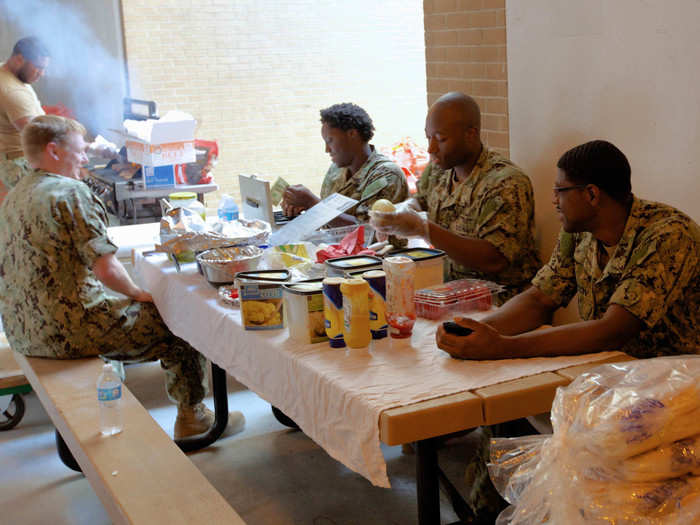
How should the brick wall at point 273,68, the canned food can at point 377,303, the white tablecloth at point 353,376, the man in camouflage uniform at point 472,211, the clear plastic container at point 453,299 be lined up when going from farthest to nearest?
the brick wall at point 273,68, the man in camouflage uniform at point 472,211, the clear plastic container at point 453,299, the canned food can at point 377,303, the white tablecloth at point 353,376

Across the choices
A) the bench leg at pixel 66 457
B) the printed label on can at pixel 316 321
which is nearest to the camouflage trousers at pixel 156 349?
the bench leg at pixel 66 457

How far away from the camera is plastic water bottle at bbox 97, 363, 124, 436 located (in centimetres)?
296

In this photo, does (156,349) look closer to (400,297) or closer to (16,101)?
(400,297)

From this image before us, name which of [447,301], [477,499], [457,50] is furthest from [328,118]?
[477,499]

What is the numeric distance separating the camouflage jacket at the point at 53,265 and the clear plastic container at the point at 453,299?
155 cm

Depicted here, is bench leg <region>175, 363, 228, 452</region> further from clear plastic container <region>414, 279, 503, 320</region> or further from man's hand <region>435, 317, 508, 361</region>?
man's hand <region>435, 317, 508, 361</region>

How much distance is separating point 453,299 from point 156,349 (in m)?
1.77

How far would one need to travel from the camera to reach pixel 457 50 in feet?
14.4

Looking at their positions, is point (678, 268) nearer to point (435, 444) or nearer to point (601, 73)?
point (435, 444)

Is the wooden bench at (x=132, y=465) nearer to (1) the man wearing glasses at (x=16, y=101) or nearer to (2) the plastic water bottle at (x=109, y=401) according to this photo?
(2) the plastic water bottle at (x=109, y=401)

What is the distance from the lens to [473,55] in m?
4.25

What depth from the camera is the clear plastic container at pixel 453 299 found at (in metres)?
2.75

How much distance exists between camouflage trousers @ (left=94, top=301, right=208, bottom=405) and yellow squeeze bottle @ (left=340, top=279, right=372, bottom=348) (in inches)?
66.3

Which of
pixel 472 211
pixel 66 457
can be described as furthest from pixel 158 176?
pixel 472 211
